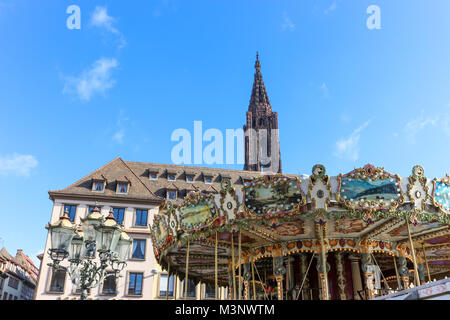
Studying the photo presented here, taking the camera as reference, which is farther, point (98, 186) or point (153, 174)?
point (153, 174)

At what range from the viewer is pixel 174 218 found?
16328mm

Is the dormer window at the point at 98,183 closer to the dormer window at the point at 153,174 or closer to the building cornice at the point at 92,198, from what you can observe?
the building cornice at the point at 92,198

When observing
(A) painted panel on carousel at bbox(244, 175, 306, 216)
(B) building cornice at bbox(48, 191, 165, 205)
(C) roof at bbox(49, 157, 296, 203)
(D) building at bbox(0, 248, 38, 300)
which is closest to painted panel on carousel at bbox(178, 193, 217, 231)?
(A) painted panel on carousel at bbox(244, 175, 306, 216)

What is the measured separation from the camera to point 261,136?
77625mm

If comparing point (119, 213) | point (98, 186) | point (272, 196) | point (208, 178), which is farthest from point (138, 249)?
point (272, 196)

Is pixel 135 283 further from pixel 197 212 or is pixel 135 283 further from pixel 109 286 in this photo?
pixel 197 212

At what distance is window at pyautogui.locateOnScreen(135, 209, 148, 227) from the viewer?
34.9 m

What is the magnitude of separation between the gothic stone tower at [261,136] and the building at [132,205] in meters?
28.4

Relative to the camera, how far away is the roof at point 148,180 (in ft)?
116

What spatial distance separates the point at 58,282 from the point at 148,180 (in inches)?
505

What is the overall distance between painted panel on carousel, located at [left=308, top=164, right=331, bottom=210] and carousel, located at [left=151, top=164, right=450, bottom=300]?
0.11ft
